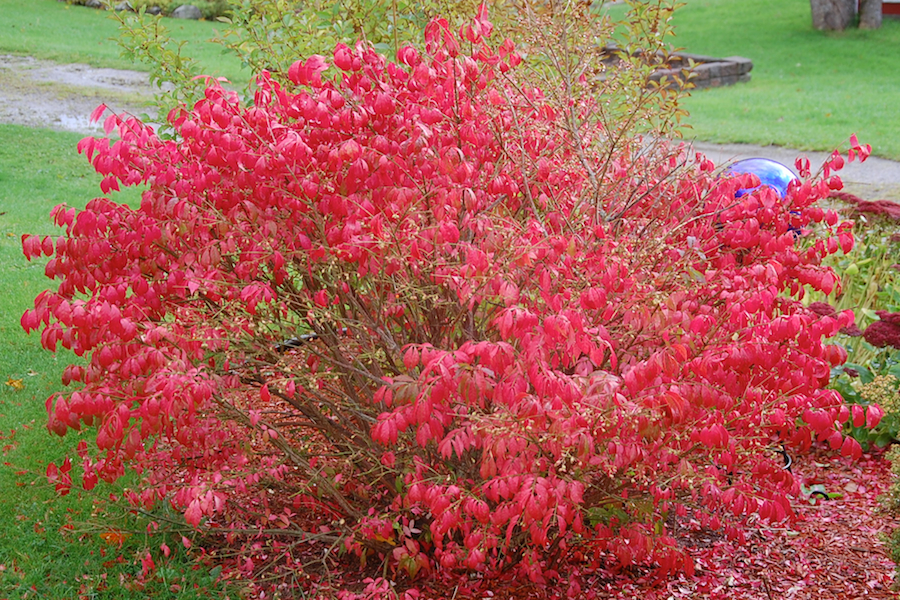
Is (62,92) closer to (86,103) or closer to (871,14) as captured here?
(86,103)

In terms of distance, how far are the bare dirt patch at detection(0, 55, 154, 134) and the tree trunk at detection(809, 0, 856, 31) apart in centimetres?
1765

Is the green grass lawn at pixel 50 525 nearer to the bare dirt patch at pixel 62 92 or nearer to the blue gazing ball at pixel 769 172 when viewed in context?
the blue gazing ball at pixel 769 172

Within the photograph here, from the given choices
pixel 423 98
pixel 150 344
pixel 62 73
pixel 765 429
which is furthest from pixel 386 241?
pixel 62 73

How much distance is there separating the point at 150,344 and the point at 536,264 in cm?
145

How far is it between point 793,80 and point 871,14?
6155 millimetres

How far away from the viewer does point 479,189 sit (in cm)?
343

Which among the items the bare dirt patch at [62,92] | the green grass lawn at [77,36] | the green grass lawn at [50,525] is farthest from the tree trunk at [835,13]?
the green grass lawn at [50,525]

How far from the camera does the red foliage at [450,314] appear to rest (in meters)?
2.83

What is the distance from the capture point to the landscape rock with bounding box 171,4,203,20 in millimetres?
26505

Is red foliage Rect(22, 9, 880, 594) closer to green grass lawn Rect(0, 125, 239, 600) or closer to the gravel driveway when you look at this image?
green grass lawn Rect(0, 125, 239, 600)

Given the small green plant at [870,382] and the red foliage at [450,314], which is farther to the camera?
the small green plant at [870,382]

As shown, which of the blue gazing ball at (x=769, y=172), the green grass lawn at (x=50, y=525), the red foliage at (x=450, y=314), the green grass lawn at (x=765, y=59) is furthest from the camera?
the green grass lawn at (x=765, y=59)

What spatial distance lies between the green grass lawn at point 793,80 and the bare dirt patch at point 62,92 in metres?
9.53

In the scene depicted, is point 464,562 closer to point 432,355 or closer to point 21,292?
point 432,355
